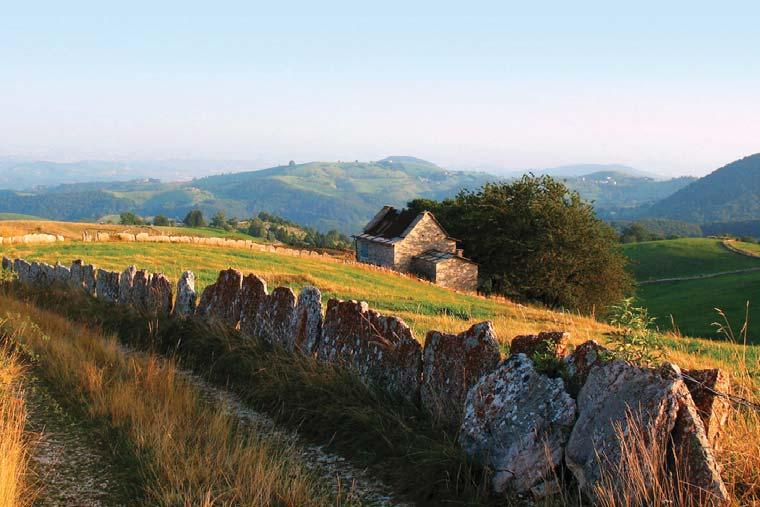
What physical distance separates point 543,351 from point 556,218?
174 ft

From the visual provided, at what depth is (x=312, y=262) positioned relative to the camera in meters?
45.6

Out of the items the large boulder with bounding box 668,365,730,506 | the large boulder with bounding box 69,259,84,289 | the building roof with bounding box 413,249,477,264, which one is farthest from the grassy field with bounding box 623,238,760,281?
the large boulder with bounding box 668,365,730,506

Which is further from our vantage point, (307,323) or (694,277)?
(694,277)

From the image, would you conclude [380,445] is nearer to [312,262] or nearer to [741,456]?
[741,456]

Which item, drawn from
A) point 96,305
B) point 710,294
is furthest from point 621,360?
point 710,294

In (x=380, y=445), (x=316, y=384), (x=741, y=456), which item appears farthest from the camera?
(x=316, y=384)

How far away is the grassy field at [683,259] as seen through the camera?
84688mm

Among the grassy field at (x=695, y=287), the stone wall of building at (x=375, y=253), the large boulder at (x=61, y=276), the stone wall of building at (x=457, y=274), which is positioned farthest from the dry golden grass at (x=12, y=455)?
the stone wall of building at (x=375, y=253)

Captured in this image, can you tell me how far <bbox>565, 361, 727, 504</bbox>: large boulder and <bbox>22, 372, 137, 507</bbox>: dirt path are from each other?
414 cm

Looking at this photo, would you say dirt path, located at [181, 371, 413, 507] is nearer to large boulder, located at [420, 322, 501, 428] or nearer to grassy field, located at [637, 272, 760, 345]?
large boulder, located at [420, 322, 501, 428]

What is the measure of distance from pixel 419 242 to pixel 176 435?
5550 cm

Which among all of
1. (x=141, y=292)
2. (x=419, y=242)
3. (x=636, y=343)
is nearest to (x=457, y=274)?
(x=419, y=242)

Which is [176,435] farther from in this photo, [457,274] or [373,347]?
[457,274]

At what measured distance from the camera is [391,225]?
66250 mm
